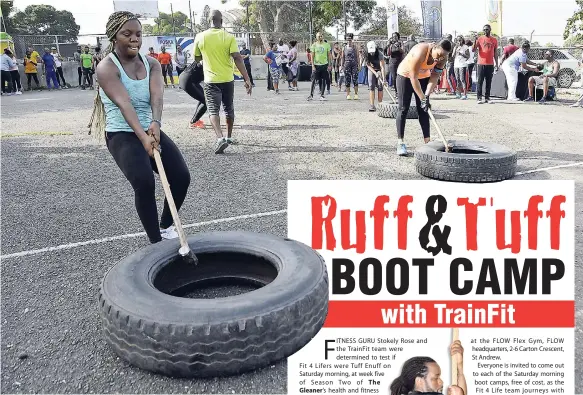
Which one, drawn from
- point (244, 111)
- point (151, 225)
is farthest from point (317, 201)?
point (244, 111)

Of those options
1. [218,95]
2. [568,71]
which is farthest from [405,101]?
[568,71]

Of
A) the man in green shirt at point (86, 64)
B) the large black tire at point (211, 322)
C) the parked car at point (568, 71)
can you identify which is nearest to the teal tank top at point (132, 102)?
the large black tire at point (211, 322)

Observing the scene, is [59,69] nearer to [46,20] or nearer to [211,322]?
[211,322]

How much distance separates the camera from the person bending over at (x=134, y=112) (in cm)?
298

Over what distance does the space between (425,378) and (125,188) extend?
3.97 metres

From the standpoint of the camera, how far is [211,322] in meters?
1.94

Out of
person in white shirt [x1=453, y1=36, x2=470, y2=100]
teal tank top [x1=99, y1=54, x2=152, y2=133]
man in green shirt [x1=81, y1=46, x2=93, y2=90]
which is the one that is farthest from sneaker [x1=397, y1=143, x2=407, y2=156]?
man in green shirt [x1=81, y1=46, x2=93, y2=90]

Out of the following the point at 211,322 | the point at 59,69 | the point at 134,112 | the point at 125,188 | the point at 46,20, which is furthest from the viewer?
the point at 46,20

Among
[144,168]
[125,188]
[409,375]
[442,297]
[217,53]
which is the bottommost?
[409,375]

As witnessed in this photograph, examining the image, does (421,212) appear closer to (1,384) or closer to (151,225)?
(151,225)

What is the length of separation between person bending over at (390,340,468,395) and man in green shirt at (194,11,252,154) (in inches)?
194

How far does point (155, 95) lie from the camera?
3213 millimetres

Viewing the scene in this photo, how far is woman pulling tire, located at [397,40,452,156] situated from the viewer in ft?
17.1

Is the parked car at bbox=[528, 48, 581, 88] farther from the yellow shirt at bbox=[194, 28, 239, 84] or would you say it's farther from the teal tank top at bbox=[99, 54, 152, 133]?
the teal tank top at bbox=[99, 54, 152, 133]
